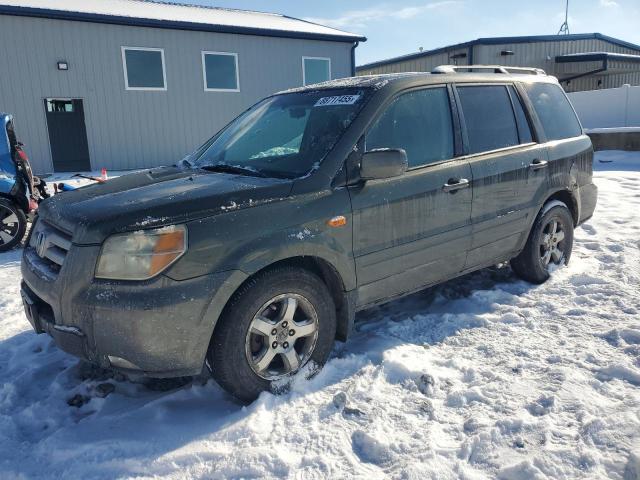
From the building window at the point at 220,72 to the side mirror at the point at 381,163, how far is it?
13438 millimetres

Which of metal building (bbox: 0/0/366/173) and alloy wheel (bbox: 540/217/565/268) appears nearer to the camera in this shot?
alloy wheel (bbox: 540/217/565/268)

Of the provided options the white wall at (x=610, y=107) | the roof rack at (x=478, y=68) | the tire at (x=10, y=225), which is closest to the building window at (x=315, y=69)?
the white wall at (x=610, y=107)

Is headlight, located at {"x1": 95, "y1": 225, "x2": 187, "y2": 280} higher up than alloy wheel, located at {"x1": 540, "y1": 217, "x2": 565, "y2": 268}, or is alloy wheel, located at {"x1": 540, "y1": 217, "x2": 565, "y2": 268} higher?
headlight, located at {"x1": 95, "y1": 225, "x2": 187, "y2": 280}

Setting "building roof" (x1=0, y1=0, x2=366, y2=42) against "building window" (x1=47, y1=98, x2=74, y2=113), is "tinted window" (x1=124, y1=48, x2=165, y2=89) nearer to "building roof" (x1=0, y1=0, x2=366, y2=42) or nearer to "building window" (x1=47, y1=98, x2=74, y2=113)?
"building roof" (x1=0, y1=0, x2=366, y2=42)

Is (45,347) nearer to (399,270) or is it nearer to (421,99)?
(399,270)

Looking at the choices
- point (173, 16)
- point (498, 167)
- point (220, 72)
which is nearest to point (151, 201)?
point (498, 167)

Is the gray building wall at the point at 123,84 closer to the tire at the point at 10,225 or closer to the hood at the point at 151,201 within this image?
the tire at the point at 10,225

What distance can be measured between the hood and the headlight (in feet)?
0.16

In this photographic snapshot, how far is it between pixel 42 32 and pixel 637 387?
14699 millimetres

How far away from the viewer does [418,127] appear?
360cm

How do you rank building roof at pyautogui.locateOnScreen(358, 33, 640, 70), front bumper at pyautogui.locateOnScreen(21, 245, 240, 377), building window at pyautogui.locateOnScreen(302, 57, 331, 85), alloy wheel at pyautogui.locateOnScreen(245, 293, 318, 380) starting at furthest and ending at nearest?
building roof at pyautogui.locateOnScreen(358, 33, 640, 70) → building window at pyautogui.locateOnScreen(302, 57, 331, 85) → alloy wheel at pyautogui.locateOnScreen(245, 293, 318, 380) → front bumper at pyautogui.locateOnScreen(21, 245, 240, 377)

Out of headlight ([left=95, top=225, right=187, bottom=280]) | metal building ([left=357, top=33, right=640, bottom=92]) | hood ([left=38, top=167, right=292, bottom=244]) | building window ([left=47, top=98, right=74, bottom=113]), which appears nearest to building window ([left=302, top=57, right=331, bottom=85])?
building window ([left=47, top=98, right=74, bottom=113])

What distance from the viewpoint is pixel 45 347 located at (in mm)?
3654

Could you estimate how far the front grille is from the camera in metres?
2.74
